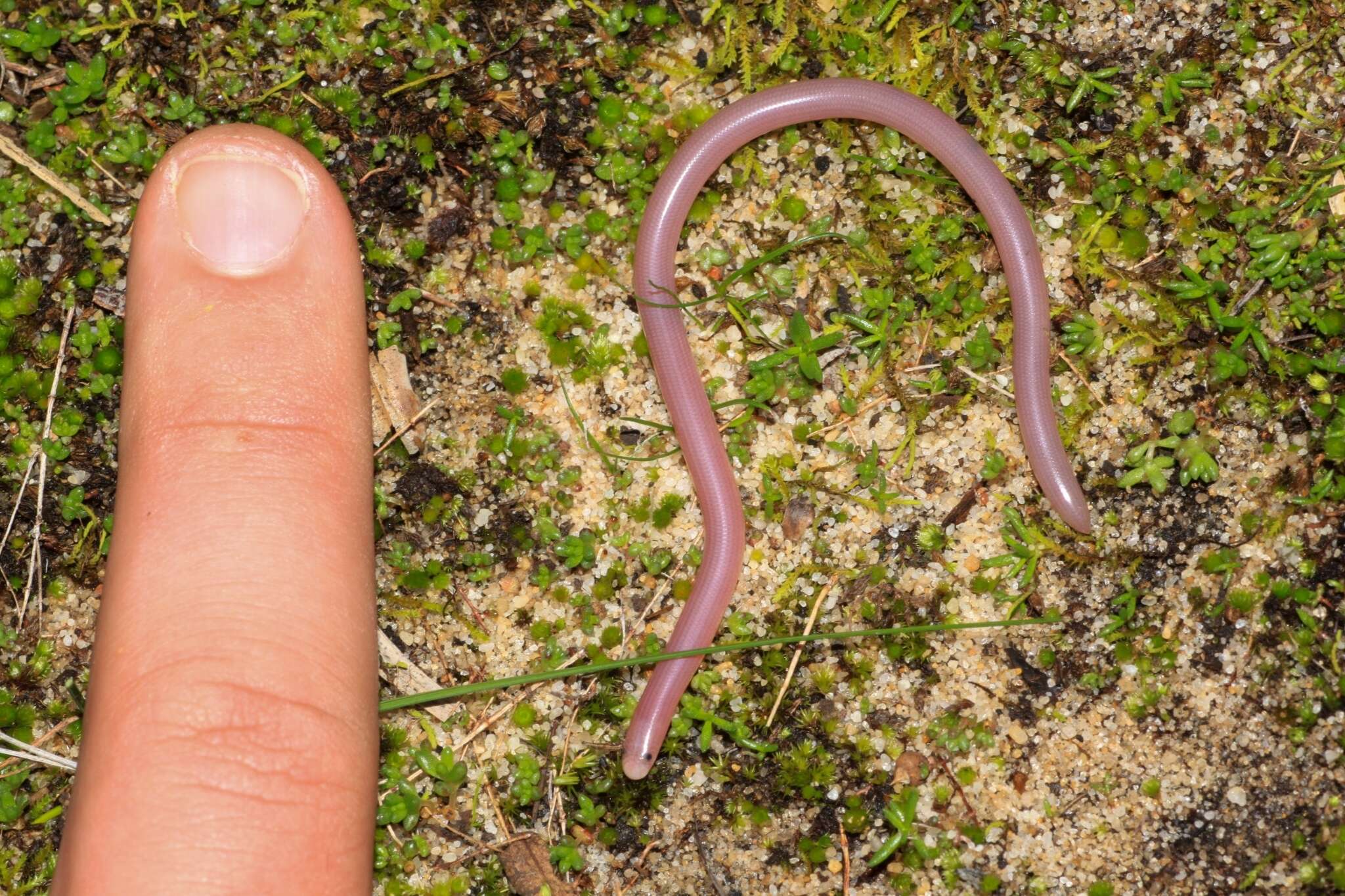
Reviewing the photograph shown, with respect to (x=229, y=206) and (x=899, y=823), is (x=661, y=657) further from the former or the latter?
(x=229, y=206)

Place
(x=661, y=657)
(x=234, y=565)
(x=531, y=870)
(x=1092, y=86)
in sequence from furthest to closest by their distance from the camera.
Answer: (x=1092, y=86) < (x=531, y=870) < (x=661, y=657) < (x=234, y=565)

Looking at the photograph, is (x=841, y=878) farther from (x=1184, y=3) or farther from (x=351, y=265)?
(x=1184, y=3)

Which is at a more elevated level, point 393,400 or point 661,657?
point 393,400

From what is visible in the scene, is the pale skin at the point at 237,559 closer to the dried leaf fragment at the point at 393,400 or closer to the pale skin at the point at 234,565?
the pale skin at the point at 234,565

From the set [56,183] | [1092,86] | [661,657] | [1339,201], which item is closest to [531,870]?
[661,657]

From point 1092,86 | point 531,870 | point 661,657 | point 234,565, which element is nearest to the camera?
point 234,565

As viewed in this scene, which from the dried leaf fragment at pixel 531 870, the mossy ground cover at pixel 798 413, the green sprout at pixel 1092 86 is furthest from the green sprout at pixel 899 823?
the green sprout at pixel 1092 86
